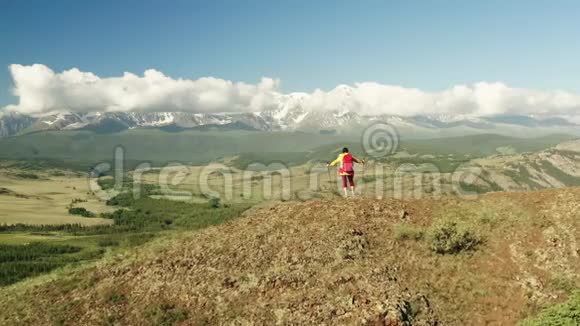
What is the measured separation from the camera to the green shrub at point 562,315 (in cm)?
1772

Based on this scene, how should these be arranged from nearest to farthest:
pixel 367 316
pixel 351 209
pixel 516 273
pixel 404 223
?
1. pixel 367 316
2. pixel 516 273
3. pixel 404 223
4. pixel 351 209

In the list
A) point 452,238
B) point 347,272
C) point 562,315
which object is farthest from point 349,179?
point 562,315

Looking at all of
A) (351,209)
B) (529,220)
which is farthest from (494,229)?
(351,209)

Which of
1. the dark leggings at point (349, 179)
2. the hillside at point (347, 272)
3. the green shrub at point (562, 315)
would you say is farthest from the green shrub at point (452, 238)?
the dark leggings at point (349, 179)

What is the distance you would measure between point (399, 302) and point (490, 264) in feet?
22.7

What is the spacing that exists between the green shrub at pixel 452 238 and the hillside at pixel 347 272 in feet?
0.27

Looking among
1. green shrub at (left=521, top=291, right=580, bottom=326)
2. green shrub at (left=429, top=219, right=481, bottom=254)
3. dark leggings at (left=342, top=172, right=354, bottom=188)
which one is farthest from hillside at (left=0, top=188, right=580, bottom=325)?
dark leggings at (left=342, top=172, right=354, bottom=188)

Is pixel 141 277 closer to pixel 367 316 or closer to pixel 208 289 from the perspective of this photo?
pixel 208 289

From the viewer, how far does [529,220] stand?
27.9 m

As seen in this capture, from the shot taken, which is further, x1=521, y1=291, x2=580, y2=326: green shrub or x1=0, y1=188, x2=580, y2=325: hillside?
x1=0, y1=188, x2=580, y2=325: hillside

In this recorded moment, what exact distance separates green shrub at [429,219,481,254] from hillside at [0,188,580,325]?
8cm

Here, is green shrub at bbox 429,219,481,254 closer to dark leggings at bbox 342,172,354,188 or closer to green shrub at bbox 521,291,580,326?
green shrub at bbox 521,291,580,326

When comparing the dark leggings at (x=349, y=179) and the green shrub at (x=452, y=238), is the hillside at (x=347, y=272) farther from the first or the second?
the dark leggings at (x=349, y=179)

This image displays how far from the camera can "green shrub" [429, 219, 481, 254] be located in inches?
1029
